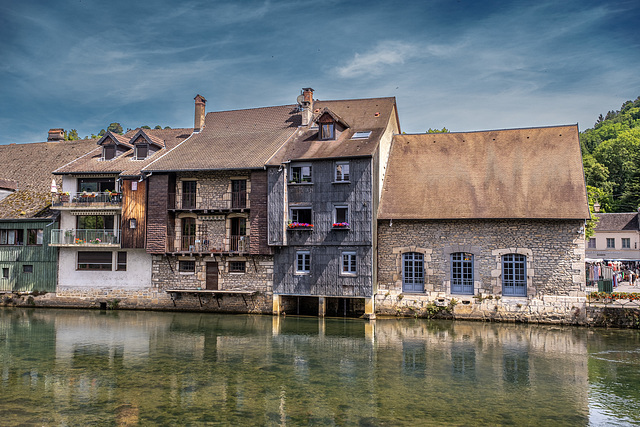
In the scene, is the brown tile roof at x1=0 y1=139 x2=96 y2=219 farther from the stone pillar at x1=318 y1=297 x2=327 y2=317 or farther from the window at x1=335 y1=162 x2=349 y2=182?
the stone pillar at x1=318 y1=297 x2=327 y2=317

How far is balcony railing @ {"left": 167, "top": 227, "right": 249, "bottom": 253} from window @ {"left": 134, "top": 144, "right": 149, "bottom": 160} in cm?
492

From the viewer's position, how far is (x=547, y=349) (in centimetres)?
1709

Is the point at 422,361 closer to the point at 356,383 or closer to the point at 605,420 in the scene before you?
the point at 356,383

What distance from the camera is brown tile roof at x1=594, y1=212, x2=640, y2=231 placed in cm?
4425

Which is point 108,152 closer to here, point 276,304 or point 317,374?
point 276,304

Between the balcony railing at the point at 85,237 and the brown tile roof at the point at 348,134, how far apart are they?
351 inches

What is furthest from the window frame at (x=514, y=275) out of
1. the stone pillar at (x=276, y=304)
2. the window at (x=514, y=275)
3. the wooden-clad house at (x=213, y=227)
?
the wooden-clad house at (x=213, y=227)

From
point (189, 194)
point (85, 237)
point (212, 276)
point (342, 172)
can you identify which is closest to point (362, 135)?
point (342, 172)

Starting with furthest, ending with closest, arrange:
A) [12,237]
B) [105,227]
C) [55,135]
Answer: [55,135]
[12,237]
[105,227]

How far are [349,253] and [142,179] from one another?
418 inches

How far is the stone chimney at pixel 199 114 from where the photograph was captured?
29.9 meters

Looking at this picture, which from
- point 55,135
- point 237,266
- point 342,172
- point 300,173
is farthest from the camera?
point 55,135

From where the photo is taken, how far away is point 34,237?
93.2 ft

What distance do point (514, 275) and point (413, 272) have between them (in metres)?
4.13
